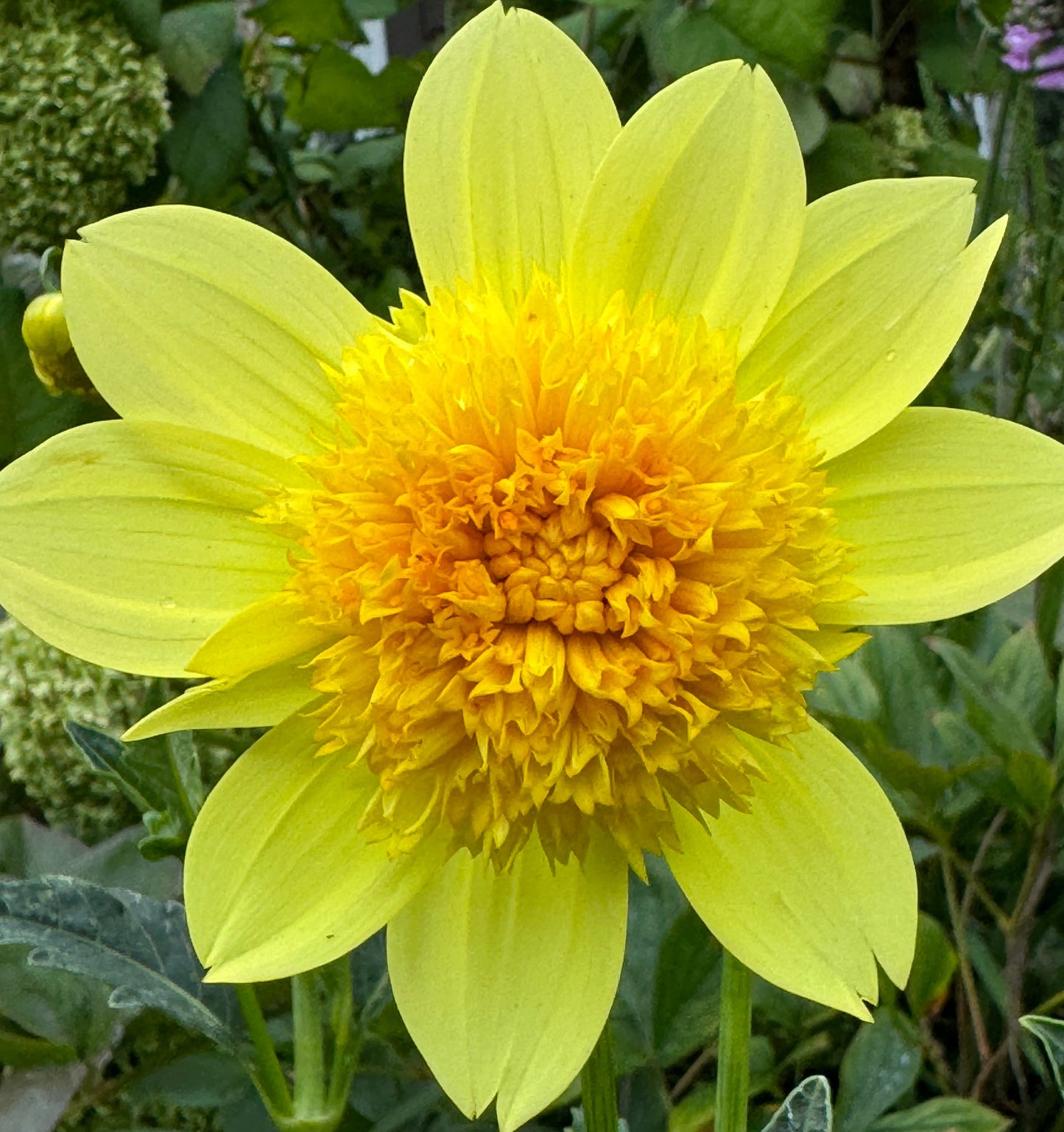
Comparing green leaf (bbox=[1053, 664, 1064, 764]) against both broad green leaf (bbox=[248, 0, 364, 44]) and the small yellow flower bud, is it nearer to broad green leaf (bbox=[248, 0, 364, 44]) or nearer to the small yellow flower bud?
the small yellow flower bud

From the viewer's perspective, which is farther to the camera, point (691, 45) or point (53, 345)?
point (691, 45)

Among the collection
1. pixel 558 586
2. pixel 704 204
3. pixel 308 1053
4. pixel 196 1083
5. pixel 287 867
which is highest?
pixel 704 204

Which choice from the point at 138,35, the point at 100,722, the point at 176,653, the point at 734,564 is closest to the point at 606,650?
the point at 734,564

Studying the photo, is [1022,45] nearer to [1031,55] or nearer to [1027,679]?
[1031,55]

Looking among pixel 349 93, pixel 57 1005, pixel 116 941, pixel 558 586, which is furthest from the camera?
pixel 349 93

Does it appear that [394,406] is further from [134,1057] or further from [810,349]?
[134,1057]

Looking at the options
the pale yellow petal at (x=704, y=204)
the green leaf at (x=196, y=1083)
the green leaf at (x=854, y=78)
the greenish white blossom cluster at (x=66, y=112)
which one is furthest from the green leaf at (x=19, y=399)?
the green leaf at (x=854, y=78)

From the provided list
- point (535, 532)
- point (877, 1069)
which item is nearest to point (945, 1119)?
point (877, 1069)
